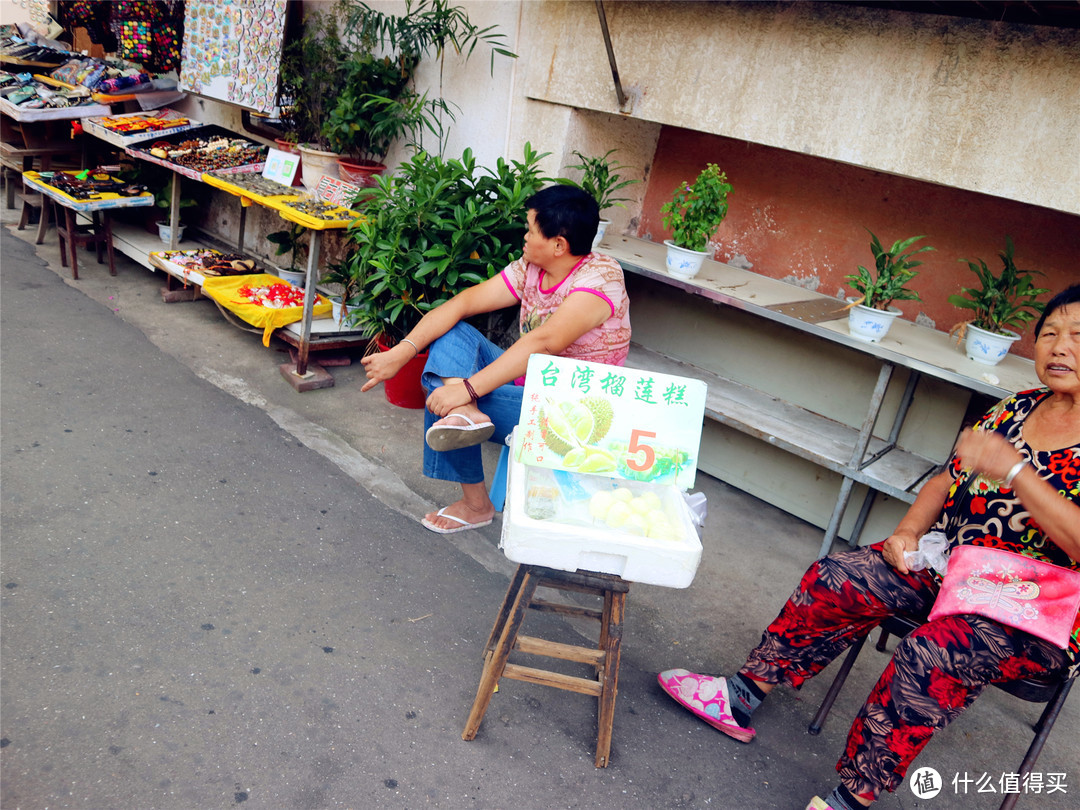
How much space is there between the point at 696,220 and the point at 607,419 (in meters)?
1.81

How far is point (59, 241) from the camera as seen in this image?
597 centimetres

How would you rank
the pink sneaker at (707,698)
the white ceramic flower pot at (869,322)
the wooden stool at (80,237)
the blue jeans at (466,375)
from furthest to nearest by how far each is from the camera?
the wooden stool at (80,237)
the white ceramic flower pot at (869,322)
the blue jeans at (466,375)
the pink sneaker at (707,698)

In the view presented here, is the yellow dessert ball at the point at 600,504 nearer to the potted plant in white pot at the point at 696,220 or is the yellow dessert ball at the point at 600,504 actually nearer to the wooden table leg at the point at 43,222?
the potted plant in white pot at the point at 696,220

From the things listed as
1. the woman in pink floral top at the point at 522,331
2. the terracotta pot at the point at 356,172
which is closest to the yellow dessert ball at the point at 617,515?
the woman in pink floral top at the point at 522,331

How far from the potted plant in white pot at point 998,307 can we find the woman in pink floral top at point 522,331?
1.43m

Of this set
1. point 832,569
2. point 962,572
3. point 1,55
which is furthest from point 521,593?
point 1,55

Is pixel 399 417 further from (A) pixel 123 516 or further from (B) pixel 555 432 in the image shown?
(B) pixel 555 432

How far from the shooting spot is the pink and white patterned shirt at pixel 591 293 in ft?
9.16

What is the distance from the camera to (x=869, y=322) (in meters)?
3.16

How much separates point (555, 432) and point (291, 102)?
4.43 m

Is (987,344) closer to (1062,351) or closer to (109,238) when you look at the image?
(1062,351)

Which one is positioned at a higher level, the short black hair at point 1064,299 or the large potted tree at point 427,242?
the short black hair at point 1064,299

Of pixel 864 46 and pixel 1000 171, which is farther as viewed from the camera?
pixel 864 46

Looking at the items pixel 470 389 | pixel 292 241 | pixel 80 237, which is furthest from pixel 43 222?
pixel 470 389
